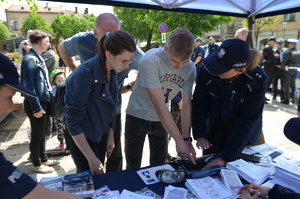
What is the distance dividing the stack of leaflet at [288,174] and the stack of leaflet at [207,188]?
0.37 metres

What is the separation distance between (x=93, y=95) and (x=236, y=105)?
3.36 feet

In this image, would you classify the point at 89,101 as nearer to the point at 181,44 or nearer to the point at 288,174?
the point at 181,44

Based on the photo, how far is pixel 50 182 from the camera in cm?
134

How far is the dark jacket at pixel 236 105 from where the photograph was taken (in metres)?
1.65

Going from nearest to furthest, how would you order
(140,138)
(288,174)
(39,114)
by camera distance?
(288,174) < (140,138) < (39,114)

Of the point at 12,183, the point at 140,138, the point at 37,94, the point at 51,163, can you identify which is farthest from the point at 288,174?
the point at 51,163

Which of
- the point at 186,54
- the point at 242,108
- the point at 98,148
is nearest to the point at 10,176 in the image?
the point at 98,148

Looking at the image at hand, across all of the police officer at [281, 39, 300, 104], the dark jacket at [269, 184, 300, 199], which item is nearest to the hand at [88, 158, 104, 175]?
the dark jacket at [269, 184, 300, 199]

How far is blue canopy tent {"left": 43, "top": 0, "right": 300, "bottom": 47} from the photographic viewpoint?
3.01 metres

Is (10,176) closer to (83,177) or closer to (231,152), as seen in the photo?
(83,177)

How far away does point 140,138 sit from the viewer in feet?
6.93

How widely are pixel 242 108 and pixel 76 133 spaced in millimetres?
1170

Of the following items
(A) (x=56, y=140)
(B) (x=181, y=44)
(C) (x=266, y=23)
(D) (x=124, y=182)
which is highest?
(C) (x=266, y=23)

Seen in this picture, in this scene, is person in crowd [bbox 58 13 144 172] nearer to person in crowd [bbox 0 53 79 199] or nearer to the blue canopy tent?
the blue canopy tent
